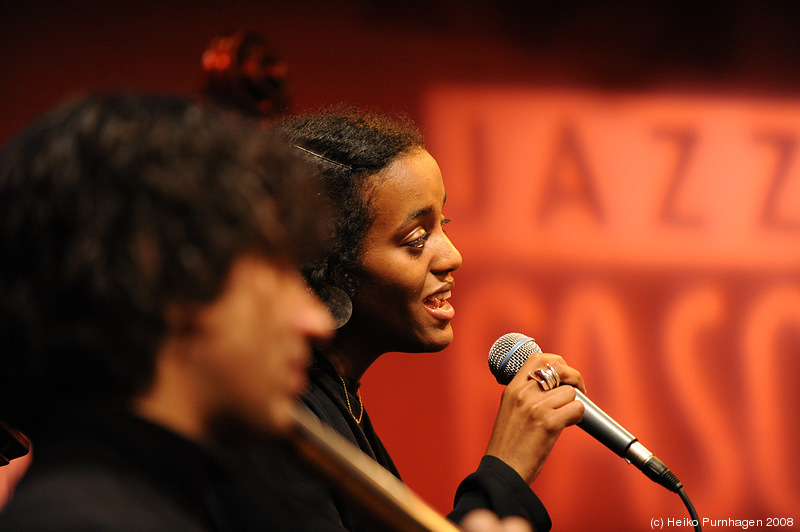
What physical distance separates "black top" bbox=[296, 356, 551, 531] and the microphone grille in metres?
0.19

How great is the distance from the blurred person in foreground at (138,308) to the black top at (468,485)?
427mm

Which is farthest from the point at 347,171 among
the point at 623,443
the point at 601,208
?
the point at 601,208

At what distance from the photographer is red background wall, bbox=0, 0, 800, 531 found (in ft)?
7.77

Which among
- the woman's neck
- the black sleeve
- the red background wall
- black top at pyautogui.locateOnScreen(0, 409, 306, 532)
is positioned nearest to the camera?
black top at pyautogui.locateOnScreen(0, 409, 306, 532)

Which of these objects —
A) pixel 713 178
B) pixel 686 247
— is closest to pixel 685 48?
pixel 713 178

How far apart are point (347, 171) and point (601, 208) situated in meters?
1.55

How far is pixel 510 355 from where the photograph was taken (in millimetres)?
1207

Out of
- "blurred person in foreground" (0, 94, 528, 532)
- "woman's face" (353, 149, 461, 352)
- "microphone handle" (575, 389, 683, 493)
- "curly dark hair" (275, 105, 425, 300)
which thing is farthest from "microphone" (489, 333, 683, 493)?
"blurred person in foreground" (0, 94, 528, 532)

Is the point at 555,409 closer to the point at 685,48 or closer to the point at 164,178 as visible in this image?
the point at 164,178

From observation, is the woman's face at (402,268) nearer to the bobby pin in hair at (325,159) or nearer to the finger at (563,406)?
the bobby pin in hair at (325,159)

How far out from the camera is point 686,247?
260cm

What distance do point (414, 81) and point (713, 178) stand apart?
3.81 ft

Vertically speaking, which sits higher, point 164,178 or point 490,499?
point 164,178

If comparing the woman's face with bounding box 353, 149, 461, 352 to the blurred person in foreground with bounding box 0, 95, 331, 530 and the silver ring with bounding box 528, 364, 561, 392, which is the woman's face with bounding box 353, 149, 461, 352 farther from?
the blurred person in foreground with bounding box 0, 95, 331, 530
